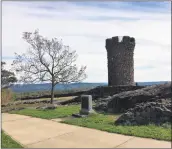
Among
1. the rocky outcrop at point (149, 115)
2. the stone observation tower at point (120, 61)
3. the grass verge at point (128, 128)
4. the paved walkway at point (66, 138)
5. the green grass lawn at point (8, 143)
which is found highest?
the stone observation tower at point (120, 61)

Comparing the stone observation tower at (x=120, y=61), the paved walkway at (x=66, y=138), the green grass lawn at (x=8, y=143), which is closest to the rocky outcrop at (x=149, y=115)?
the paved walkway at (x=66, y=138)

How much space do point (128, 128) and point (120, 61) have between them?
22.1 metres

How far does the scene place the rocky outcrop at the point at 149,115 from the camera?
10.1 metres

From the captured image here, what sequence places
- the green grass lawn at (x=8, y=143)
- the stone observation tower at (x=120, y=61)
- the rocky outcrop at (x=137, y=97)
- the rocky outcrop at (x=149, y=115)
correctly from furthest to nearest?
the stone observation tower at (x=120, y=61) → the rocky outcrop at (x=137, y=97) → the rocky outcrop at (x=149, y=115) → the green grass lawn at (x=8, y=143)

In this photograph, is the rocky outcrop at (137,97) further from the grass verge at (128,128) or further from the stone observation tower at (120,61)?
the stone observation tower at (120,61)

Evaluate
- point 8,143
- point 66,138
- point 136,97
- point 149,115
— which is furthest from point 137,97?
point 8,143

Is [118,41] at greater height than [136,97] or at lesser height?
greater

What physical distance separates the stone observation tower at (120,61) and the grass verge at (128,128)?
1973cm

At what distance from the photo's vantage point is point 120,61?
31.5 meters

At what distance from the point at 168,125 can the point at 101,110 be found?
545 centimetres

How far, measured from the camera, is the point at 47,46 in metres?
26.0

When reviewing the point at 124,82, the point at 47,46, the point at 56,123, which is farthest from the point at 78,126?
the point at 124,82

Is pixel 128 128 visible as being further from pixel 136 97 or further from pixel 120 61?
pixel 120 61

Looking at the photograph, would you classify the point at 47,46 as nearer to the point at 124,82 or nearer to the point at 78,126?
the point at 124,82
